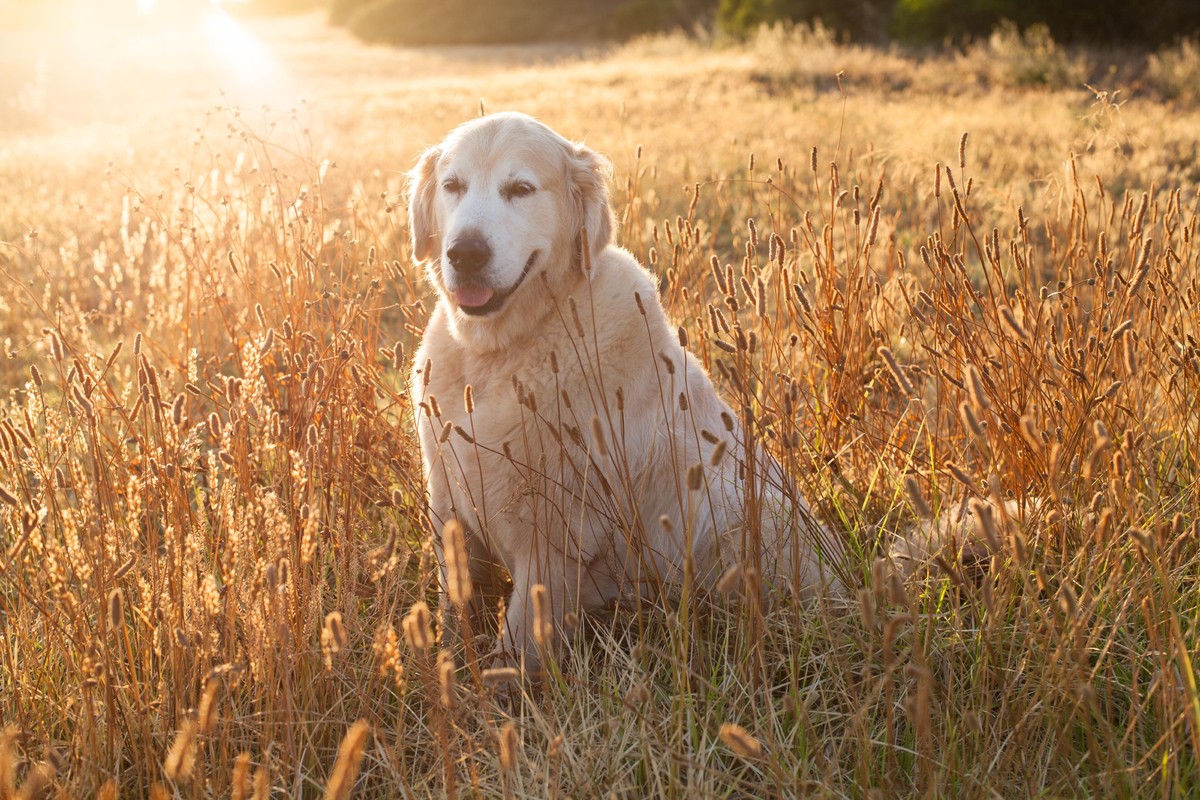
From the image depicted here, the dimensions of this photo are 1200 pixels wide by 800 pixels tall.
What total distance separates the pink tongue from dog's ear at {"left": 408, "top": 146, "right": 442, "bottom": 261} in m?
0.48

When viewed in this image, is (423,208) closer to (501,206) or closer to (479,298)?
(501,206)

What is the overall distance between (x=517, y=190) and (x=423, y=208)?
0.44m

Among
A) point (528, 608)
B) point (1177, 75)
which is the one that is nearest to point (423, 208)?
point (528, 608)

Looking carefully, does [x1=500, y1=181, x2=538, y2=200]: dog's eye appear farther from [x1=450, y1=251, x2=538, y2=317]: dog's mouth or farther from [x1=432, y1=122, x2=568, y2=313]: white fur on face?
[x1=450, y1=251, x2=538, y2=317]: dog's mouth

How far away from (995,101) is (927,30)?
7711mm

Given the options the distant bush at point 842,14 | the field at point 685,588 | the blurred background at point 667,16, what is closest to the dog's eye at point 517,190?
the field at point 685,588

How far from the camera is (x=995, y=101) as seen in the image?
12.8 m

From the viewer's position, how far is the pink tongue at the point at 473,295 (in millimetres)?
2453

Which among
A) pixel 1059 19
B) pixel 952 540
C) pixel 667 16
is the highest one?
pixel 667 16

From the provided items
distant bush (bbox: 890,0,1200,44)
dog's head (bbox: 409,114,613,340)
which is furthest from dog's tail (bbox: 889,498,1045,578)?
distant bush (bbox: 890,0,1200,44)

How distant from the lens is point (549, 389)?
2.48m

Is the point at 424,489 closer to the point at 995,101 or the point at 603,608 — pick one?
the point at 603,608

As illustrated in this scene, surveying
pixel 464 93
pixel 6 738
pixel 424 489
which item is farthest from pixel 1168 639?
pixel 464 93

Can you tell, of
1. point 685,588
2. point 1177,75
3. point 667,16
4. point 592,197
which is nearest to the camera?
point 685,588
